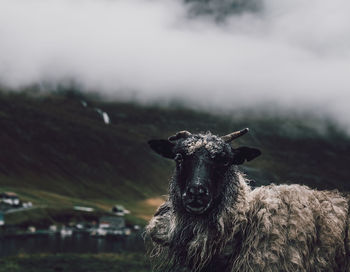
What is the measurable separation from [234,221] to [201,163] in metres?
1.07

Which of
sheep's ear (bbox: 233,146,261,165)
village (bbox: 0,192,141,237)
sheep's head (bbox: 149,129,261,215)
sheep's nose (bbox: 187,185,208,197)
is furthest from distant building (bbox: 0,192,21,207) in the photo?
sheep's nose (bbox: 187,185,208,197)

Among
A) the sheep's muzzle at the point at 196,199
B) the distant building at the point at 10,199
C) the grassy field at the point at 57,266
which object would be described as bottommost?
the grassy field at the point at 57,266

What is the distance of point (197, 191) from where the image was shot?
6.93 m

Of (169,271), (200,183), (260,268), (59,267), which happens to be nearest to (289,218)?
(260,268)

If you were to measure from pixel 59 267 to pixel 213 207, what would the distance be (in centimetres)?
3173

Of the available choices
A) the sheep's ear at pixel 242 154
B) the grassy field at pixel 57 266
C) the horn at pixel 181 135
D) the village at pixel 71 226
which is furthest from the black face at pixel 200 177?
the village at pixel 71 226

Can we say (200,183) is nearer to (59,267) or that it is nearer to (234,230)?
(234,230)

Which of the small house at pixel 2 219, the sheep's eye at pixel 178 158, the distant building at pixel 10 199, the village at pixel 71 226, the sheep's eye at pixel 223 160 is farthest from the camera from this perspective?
the distant building at pixel 10 199

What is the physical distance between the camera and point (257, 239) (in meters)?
7.21

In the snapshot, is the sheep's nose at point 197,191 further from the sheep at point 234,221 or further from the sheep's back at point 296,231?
the sheep's back at point 296,231

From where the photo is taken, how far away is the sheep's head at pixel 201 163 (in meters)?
7.00

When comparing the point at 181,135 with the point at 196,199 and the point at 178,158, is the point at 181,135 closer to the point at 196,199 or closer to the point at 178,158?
the point at 178,158

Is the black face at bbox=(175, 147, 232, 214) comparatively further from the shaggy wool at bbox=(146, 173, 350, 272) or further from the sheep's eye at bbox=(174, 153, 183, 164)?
the shaggy wool at bbox=(146, 173, 350, 272)

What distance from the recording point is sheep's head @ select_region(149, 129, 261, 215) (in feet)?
23.0
